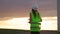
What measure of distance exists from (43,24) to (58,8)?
943mm

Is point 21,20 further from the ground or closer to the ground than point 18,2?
closer to the ground

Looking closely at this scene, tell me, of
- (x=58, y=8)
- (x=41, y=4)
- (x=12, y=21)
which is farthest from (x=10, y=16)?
(x=58, y=8)

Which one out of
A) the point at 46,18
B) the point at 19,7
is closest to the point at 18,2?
the point at 19,7

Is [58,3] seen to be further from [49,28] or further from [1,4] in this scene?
[1,4]

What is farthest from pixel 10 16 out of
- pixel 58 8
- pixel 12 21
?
pixel 58 8

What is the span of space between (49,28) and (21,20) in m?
1.26

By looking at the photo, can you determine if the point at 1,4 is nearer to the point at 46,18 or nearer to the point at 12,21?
the point at 12,21

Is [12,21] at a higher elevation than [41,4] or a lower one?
lower

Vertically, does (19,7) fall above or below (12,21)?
above

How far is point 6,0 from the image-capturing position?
8.88 meters

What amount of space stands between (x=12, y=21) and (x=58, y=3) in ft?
7.00

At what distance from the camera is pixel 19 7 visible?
8812mm

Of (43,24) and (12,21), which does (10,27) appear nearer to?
(12,21)

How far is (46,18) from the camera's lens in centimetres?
865
